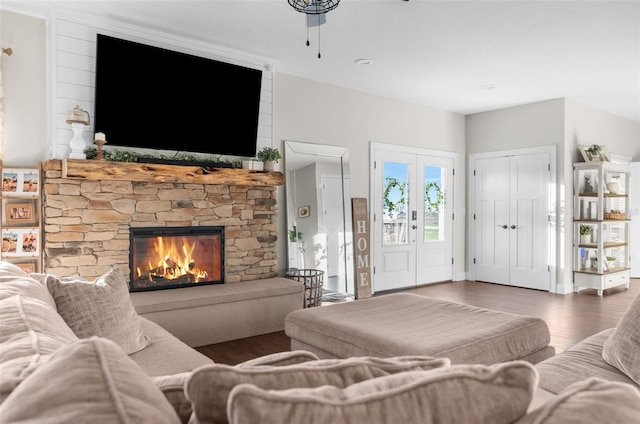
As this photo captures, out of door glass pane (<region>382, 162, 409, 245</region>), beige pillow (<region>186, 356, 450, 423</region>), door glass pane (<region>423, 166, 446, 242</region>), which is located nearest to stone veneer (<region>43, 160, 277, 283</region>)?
door glass pane (<region>382, 162, 409, 245</region>)

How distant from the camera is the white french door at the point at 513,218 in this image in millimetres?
6312

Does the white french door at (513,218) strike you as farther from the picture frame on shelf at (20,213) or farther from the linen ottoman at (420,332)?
the picture frame on shelf at (20,213)

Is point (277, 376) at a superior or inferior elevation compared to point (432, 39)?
inferior

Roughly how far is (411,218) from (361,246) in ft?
3.81

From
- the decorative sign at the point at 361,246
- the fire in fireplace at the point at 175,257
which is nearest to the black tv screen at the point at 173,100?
the fire in fireplace at the point at 175,257

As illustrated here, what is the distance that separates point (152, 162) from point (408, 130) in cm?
392

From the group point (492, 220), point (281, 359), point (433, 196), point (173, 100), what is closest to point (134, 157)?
point (173, 100)

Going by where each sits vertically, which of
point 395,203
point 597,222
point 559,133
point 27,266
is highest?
point 559,133

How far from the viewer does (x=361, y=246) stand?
584 cm

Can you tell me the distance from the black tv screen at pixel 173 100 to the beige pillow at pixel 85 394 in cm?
351

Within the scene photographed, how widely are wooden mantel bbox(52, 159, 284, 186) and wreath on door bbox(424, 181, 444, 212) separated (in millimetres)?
2997

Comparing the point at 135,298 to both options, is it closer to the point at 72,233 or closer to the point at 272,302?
the point at 72,233

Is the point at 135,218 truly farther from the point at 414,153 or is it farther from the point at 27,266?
the point at 414,153

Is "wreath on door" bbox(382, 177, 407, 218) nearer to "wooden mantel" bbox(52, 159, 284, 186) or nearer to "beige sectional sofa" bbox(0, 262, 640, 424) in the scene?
"wooden mantel" bbox(52, 159, 284, 186)
